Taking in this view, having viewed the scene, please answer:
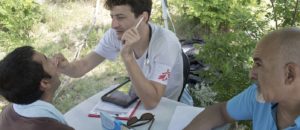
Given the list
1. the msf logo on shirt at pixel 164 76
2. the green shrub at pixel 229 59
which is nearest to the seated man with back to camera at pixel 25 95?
the msf logo on shirt at pixel 164 76

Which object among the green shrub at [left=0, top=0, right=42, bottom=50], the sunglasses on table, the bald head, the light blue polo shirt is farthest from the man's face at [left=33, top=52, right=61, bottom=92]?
the green shrub at [left=0, top=0, right=42, bottom=50]

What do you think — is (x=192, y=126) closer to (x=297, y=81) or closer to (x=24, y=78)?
(x=297, y=81)

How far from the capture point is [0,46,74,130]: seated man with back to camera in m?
1.54

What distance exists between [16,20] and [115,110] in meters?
3.71

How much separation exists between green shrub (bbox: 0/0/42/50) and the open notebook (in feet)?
10.5

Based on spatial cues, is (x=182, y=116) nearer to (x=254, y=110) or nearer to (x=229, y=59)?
(x=254, y=110)

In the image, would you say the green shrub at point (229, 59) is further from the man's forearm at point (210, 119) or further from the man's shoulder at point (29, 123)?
the man's shoulder at point (29, 123)

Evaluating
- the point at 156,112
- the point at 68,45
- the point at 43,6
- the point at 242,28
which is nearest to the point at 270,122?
the point at 156,112

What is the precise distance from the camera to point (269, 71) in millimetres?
1495

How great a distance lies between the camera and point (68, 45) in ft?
16.6

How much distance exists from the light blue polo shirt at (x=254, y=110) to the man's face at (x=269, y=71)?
0.16 metres

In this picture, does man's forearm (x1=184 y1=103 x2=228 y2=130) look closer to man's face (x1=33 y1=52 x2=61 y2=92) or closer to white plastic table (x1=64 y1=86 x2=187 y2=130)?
white plastic table (x1=64 y1=86 x2=187 y2=130)

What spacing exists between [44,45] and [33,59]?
344 cm

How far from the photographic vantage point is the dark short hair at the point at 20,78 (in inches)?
62.0
